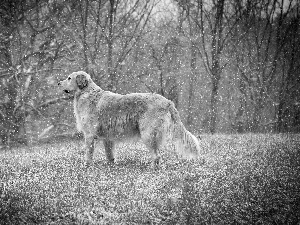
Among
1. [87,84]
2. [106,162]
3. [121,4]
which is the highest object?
[121,4]

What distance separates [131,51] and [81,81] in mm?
13233

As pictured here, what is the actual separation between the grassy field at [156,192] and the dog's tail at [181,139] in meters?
0.33

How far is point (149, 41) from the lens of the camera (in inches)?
904

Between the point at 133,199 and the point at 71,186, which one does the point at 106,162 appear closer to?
the point at 71,186

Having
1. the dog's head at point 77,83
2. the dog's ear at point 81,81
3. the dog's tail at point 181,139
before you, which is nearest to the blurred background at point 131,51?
the dog's head at point 77,83

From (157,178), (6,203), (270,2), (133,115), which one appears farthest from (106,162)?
(270,2)

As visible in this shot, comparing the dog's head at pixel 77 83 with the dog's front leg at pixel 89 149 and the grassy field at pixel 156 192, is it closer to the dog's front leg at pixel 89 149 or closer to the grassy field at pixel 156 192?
the dog's front leg at pixel 89 149

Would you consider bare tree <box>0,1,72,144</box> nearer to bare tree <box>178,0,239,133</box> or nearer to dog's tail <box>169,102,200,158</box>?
bare tree <box>178,0,239,133</box>

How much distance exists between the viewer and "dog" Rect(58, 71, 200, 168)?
933 cm

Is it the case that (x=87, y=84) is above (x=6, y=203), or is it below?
above

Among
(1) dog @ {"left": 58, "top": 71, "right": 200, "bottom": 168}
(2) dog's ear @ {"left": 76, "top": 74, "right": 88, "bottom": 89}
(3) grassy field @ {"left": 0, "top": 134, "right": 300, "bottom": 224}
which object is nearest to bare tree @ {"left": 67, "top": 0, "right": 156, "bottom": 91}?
(2) dog's ear @ {"left": 76, "top": 74, "right": 88, "bottom": 89}

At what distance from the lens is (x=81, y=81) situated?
34.4ft

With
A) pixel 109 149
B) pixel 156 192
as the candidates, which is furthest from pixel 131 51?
pixel 156 192

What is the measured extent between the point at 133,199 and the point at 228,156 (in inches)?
185
